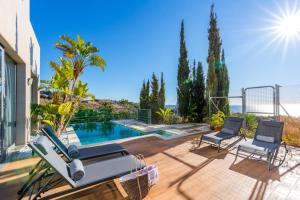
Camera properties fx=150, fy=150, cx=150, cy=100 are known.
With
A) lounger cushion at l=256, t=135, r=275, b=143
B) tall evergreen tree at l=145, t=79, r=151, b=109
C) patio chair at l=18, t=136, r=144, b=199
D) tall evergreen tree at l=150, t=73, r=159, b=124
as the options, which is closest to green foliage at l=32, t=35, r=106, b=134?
patio chair at l=18, t=136, r=144, b=199

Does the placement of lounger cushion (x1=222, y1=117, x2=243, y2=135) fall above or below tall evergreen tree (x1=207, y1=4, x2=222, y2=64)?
below

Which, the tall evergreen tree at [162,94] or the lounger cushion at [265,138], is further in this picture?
the tall evergreen tree at [162,94]

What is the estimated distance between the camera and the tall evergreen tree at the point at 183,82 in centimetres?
1265

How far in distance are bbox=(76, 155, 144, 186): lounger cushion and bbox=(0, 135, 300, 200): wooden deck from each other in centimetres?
51

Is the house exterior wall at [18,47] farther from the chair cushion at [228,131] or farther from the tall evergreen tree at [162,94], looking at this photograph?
the tall evergreen tree at [162,94]

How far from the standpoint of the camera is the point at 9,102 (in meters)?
4.81

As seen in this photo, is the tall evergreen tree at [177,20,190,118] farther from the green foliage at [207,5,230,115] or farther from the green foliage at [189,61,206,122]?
the green foliage at [207,5,230,115]

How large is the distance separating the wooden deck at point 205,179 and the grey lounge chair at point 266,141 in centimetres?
40

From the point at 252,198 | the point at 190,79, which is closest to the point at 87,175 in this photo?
Answer: the point at 252,198

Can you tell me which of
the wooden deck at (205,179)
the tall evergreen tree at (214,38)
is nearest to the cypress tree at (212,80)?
the tall evergreen tree at (214,38)

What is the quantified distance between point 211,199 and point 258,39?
9631 mm

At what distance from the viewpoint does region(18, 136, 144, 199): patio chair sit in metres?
2.24

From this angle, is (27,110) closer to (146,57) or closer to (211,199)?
(211,199)

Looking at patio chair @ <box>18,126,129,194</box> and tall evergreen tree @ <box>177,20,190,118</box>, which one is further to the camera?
tall evergreen tree @ <box>177,20,190,118</box>
